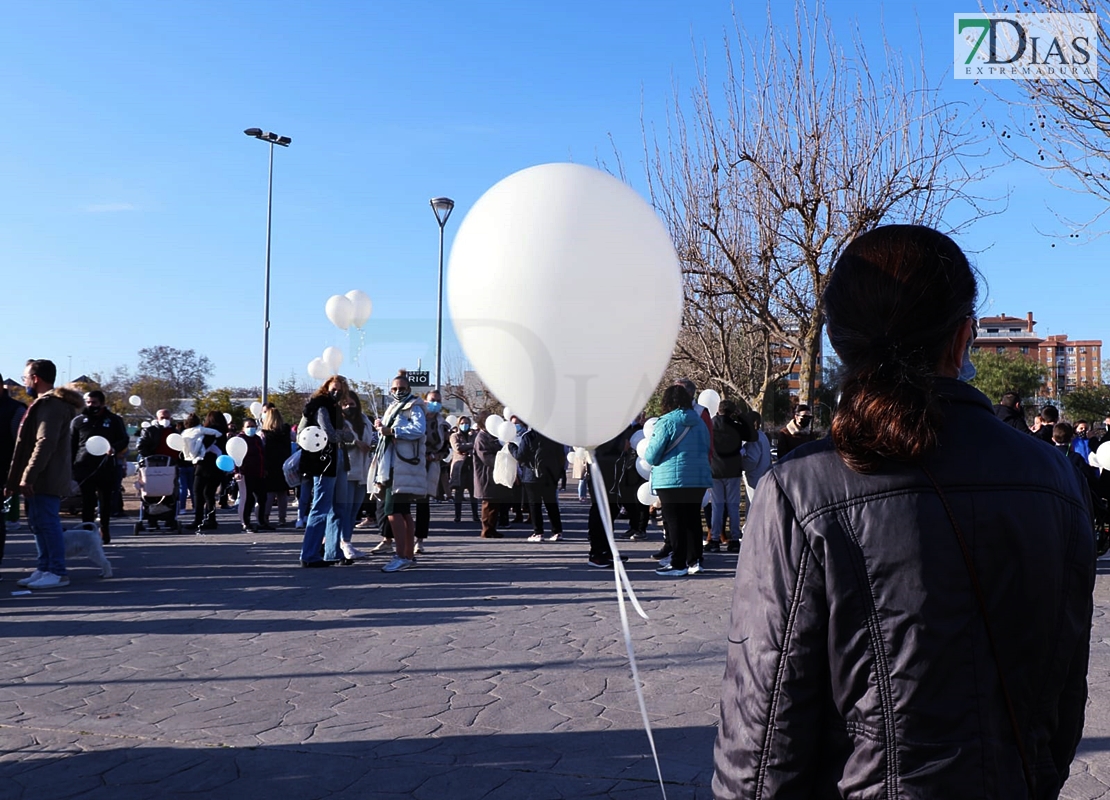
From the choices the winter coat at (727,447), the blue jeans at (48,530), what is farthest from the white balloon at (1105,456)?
the blue jeans at (48,530)

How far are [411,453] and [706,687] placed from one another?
4.57m

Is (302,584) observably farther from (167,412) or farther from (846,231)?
(846,231)

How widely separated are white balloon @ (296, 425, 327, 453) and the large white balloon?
6.42m

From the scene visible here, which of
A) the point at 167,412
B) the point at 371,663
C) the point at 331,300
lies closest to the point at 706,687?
the point at 371,663

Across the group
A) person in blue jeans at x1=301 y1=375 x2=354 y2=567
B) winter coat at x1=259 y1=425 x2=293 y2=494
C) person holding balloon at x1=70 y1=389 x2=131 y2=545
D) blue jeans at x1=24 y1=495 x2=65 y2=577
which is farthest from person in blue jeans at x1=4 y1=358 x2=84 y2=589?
winter coat at x1=259 y1=425 x2=293 y2=494

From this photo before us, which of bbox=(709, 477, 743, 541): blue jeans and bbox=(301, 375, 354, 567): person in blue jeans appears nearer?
bbox=(301, 375, 354, 567): person in blue jeans

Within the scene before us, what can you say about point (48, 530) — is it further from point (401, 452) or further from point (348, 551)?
point (401, 452)

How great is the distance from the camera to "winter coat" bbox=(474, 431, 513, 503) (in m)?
12.6

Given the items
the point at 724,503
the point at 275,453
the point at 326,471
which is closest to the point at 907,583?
the point at 326,471

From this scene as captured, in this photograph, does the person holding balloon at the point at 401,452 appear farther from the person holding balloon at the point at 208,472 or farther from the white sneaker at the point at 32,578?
the person holding balloon at the point at 208,472

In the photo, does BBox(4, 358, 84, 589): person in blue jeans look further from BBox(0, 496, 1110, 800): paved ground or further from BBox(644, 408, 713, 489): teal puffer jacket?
BBox(644, 408, 713, 489): teal puffer jacket

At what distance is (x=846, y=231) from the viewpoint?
15.1 meters

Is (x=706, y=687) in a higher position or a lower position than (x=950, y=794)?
lower

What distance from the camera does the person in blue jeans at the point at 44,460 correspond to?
25.0 feet
